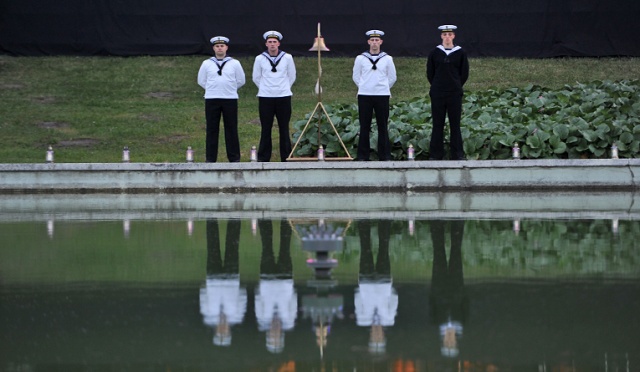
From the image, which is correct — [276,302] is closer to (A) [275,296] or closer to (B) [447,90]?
(A) [275,296]

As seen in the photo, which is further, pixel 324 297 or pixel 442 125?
pixel 442 125

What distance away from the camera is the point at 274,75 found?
53.8ft

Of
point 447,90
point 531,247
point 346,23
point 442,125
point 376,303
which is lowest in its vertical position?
point 376,303

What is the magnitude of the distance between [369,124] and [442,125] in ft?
3.13

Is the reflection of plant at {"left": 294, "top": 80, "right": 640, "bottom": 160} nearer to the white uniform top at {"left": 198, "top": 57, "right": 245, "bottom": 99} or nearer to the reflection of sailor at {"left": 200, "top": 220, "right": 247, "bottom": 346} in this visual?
the white uniform top at {"left": 198, "top": 57, "right": 245, "bottom": 99}

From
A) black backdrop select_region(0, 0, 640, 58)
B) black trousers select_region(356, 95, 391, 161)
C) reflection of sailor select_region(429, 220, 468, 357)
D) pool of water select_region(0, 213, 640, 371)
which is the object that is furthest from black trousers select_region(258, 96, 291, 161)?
black backdrop select_region(0, 0, 640, 58)

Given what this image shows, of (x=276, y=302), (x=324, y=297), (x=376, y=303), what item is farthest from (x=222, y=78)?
(x=376, y=303)

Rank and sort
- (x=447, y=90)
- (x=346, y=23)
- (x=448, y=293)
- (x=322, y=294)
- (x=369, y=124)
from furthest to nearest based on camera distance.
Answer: (x=346, y=23), (x=369, y=124), (x=447, y=90), (x=448, y=293), (x=322, y=294)

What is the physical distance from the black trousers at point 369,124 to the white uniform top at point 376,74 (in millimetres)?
90

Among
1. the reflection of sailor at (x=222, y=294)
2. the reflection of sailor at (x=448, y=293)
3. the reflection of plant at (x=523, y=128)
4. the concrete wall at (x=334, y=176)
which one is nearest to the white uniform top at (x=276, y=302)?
the reflection of sailor at (x=222, y=294)

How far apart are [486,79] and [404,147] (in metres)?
8.36

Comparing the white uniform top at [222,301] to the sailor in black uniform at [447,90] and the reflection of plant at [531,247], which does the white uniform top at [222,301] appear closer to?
the reflection of plant at [531,247]

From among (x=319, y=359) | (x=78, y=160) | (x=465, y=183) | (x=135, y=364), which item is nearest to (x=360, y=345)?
(x=319, y=359)

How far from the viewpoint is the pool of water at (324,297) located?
19.6 ft
